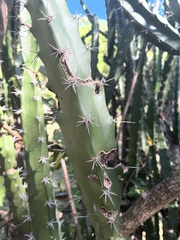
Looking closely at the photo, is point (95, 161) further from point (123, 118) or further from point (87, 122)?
point (123, 118)

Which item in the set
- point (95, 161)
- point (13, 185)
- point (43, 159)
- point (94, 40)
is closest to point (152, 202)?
point (95, 161)

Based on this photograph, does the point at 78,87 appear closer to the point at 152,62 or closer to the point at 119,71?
the point at 119,71

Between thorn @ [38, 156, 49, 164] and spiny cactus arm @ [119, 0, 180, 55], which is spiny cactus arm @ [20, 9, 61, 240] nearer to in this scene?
thorn @ [38, 156, 49, 164]

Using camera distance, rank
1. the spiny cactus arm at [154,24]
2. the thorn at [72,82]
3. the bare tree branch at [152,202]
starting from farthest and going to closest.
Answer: the spiny cactus arm at [154,24] → the bare tree branch at [152,202] → the thorn at [72,82]

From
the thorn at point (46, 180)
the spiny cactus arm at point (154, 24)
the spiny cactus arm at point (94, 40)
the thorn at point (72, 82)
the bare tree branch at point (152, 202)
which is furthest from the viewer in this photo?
the spiny cactus arm at point (94, 40)

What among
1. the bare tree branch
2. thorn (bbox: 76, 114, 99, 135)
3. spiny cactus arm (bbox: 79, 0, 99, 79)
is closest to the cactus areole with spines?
thorn (bbox: 76, 114, 99, 135)

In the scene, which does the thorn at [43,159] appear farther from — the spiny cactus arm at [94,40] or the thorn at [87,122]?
the spiny cactus arm at [94,40]

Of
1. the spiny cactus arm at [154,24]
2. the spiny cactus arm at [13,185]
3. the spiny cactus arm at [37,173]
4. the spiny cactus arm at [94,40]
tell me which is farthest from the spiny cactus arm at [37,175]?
the spiny cactus arm at [94,40]
